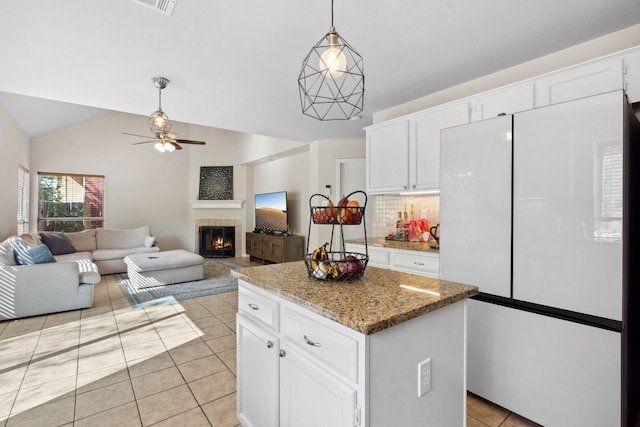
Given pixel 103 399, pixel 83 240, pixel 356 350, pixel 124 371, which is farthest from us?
pixel 83 240

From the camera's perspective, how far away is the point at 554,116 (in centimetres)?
163

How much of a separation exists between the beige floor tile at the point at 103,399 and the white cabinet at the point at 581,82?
3.64 metres

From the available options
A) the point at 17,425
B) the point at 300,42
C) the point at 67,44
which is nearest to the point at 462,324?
the point at 300,42

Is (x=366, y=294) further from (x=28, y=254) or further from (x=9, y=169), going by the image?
(x=9, y=169)

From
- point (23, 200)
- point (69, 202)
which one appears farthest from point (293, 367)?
point (69, 202)

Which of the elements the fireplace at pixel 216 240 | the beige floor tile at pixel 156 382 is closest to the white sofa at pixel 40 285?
the beige floor tile at pixel 156 382

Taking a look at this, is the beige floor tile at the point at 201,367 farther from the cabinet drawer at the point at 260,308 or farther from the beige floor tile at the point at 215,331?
the cabinet drawer at the point at 260,308

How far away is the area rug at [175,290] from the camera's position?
13.8 feet

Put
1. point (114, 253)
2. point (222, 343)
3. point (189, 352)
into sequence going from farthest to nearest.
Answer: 1. point (114, 253)
2. point (222, 343)
3. point (189, 352)

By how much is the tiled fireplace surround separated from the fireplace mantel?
0.32 meters

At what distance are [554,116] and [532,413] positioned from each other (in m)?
1.67

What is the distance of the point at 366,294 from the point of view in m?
1.20

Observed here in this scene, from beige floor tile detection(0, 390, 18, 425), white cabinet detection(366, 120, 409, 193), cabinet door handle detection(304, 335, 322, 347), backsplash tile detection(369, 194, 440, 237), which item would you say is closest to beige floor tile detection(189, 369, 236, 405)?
beige floor tile detection(0, 390, 18, 425)

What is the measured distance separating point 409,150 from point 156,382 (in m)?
3.00
